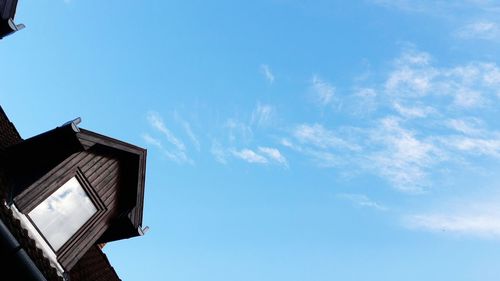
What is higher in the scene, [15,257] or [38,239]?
[38,239]

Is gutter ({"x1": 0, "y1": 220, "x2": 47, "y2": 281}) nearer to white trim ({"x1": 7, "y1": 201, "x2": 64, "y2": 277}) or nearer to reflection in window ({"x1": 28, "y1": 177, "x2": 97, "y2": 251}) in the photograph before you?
white trim ({"x1": 7, "y1": 201, "x2": 64, "y2": 277})

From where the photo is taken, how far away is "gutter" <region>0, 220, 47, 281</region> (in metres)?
5.17

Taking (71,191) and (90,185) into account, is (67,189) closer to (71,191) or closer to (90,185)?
(71,191)

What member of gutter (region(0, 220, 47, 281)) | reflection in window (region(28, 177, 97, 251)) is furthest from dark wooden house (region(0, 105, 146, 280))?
gutter (region(0, 220, 47, 281))

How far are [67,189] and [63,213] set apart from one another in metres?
0.53

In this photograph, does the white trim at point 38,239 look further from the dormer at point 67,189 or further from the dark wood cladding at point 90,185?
the dark wood cladding at point 90,185

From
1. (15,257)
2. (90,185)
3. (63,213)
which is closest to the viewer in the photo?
(15,257)

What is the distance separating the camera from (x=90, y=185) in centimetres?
965

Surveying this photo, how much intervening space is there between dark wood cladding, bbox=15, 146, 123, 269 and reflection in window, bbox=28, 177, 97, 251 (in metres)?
0.16

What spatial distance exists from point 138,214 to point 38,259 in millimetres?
4437

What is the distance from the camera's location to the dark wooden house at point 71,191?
8.35 metres

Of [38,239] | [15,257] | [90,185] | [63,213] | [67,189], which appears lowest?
[15,257]

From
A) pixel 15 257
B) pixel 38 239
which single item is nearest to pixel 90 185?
pixel 38 239

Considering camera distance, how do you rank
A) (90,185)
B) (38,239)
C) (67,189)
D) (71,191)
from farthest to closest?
(90,185) < (71,191) < (67,189) < (38,239)
